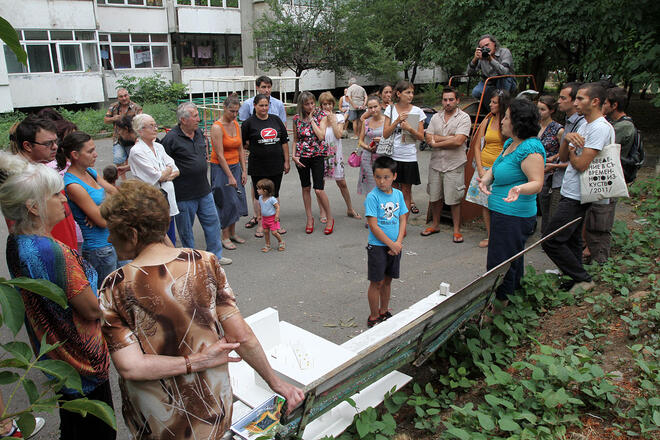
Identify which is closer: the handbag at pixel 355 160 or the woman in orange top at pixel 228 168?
the woman in orange top at pixel 228 168

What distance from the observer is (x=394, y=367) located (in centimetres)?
302

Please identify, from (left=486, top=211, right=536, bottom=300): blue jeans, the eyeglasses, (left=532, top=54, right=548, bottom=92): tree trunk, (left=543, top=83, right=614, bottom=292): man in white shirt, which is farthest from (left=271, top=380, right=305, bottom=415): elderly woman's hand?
(left=532, top=54, right=548, bottom=92): tree trunk

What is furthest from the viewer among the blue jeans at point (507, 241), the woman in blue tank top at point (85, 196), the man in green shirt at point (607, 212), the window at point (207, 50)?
the window at point (207, 50)

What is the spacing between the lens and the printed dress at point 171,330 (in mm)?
1906

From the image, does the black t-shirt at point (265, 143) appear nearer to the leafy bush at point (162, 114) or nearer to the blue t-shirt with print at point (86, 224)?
the blue t-shirt with print at point (86, 224)

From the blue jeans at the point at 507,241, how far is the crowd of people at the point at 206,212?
0.04 feet

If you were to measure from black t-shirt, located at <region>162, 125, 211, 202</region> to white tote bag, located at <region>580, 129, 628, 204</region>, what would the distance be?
3.94m

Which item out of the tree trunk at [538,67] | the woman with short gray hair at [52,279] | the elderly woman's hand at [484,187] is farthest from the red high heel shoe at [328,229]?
the tree trunk at [538,67]

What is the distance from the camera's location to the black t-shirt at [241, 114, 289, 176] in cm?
649

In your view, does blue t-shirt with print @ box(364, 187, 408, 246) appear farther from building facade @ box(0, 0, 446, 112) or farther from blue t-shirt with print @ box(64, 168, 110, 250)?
building facade @ box(0, 0, 446, 112)

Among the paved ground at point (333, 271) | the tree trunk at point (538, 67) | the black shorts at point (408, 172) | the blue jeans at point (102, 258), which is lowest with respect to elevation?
the paved ground at point (333, 271)

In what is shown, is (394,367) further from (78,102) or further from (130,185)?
(78,102)

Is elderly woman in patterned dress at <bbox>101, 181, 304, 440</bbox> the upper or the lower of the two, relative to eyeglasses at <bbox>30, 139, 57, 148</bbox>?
lower

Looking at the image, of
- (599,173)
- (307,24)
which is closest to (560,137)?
(599,173)
